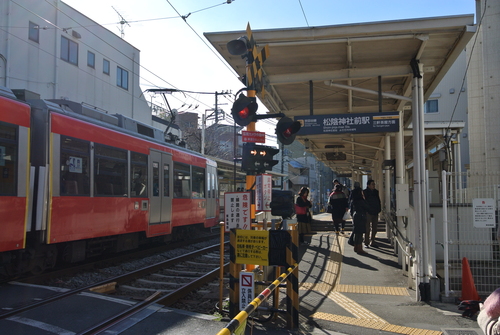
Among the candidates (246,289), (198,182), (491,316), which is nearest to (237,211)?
(246,289)

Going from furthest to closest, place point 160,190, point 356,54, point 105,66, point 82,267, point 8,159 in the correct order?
point 105,66, point 160,190, point 82,267, point 356,54, point 8,159

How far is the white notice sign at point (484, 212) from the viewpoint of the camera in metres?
6.27

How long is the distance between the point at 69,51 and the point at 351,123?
19.3 m

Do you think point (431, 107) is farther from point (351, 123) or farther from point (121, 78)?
point (351, 123)

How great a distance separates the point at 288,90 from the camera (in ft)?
34.3

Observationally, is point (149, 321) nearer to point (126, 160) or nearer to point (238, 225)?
point (238, 225)

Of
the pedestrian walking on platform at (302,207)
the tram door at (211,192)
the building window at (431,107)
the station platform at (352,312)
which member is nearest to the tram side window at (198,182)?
the tram door at (211,192)

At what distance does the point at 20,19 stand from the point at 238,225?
18.6m

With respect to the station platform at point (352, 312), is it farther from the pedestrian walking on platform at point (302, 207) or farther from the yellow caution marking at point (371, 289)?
the pedestrian walking on platform at point (302, 207)

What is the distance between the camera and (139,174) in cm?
1051

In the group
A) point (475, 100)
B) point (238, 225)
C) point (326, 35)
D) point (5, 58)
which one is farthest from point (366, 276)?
point (5, 58)

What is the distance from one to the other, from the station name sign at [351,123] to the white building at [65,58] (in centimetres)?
1168

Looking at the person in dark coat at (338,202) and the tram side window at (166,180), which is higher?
the tram side window at (166,180)

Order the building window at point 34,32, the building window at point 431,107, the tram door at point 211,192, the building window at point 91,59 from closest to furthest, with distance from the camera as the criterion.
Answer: the tram door at point 211,192 < the building window at point 34,32 < the building window at point 91,59 < the building window at point 431,107
